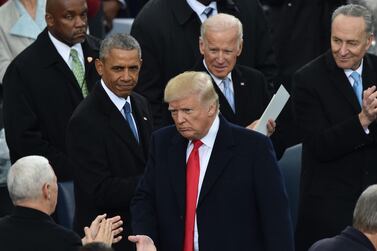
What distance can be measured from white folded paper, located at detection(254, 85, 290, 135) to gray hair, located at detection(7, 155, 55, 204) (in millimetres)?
1633

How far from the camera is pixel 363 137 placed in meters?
8.52

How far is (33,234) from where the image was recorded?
727 centimetres

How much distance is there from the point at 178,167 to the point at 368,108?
1.44m

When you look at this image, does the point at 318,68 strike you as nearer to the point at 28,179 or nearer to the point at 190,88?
the point at 190,88

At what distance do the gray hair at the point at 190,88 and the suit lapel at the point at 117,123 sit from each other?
0.84 meters

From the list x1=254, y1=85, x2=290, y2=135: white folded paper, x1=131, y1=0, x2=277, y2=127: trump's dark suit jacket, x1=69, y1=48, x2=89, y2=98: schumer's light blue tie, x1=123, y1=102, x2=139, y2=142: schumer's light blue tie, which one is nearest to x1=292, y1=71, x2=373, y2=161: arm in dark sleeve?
x1=254, y1=85, x2=290, y2=135: white folded paper

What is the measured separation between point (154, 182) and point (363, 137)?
5.09 feet

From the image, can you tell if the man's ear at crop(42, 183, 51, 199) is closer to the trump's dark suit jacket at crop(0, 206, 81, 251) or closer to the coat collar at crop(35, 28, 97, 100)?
the trump's dark suit jacket at crop(0, 206, 81, 251)

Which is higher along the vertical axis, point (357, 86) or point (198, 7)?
point (198, 7)

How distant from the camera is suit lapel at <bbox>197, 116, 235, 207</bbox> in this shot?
7590mm

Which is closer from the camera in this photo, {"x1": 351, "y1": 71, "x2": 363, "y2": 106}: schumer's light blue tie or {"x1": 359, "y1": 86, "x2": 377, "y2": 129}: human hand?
{"x1": 359, "y1": 86, "x2": 377, "y2": 129}: human hand

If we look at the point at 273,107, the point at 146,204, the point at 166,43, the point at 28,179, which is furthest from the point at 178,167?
the point at 166,43

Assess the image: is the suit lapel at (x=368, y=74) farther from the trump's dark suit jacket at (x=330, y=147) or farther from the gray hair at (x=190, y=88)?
the gray hair at (x=190, y=88)

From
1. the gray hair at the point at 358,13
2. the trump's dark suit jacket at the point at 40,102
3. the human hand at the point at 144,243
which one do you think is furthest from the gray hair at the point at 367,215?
the trump's dark suit jacket at the point at 40,102
